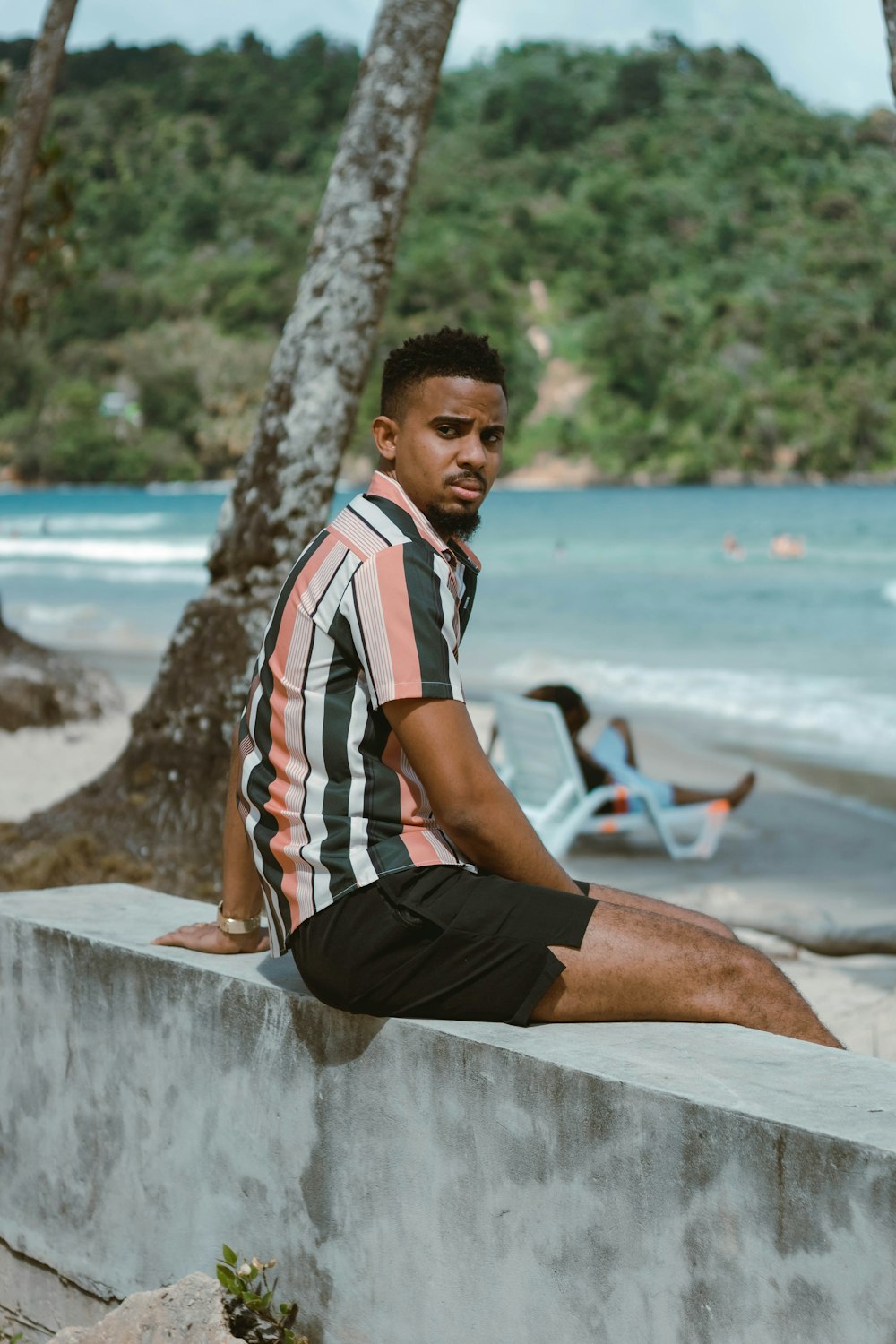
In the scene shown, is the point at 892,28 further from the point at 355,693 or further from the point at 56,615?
the point at 56,615

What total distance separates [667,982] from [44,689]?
31.0 feet

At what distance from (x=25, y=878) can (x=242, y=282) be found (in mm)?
82138

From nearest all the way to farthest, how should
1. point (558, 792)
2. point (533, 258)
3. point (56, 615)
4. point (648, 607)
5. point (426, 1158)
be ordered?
point (426, 1158) → point (558, 792) → point (56, 615) → point (648, 607) → point (533, 258)

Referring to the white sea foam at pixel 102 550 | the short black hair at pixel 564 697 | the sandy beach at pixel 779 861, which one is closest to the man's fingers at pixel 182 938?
the sandy beach at pixel 779 861

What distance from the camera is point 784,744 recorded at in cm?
1253

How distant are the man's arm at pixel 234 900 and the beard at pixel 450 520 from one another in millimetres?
564

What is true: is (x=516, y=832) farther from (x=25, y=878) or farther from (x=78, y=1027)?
(x=25, y=878)

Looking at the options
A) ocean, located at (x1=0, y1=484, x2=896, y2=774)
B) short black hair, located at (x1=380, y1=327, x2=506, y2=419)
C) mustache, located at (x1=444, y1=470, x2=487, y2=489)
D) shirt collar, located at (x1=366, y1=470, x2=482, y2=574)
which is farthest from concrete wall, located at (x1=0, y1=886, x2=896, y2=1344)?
ocean, located at (x1=0, y1=484, x2=896, y2=774)

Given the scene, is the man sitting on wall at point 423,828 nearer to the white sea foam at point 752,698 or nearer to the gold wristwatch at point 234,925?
the gold wristwatch at point 234,925

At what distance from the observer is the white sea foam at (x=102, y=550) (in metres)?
41.3

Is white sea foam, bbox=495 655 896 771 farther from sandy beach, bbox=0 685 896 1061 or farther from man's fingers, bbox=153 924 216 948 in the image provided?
man's fingers, bbox=153 924 216 948

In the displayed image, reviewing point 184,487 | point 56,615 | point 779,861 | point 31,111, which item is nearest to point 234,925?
point 779,861

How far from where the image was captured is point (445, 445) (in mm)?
2523

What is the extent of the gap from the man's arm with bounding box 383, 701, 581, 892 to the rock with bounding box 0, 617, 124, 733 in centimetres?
889
